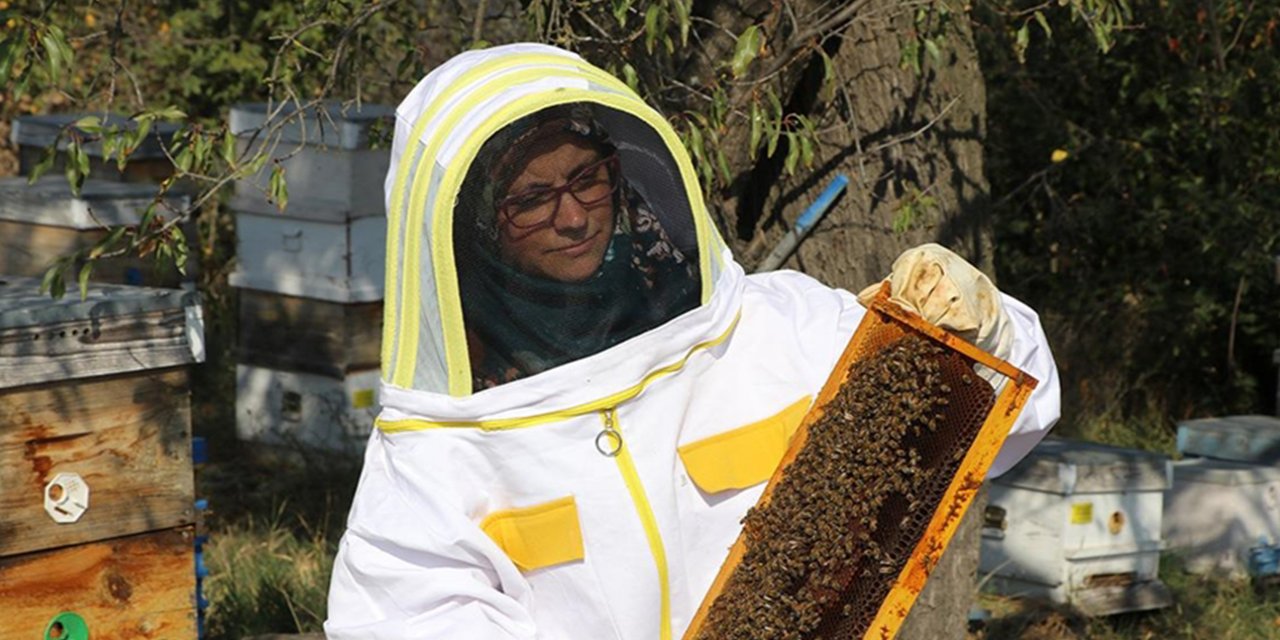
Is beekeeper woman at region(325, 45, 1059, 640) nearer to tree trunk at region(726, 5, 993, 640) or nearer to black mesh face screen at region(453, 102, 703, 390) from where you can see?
black mesh face screen at region(453, 102, 703, 390)

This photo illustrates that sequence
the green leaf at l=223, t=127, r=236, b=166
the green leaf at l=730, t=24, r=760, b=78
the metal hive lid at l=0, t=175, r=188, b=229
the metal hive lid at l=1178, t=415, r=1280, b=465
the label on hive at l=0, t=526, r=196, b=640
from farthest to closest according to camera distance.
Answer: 1. the metal hive lid at l=1178, t=415, r=1280, b=465
2. the metal hive lid at l=0, t=175, r=188, b=229
3. the label on hive at l=0, t=526, r=196, b=640
4. the green leaf at l=223, t=127, r=236, b=166
5. the green leaf at l=730, t=24, r=760, b=78

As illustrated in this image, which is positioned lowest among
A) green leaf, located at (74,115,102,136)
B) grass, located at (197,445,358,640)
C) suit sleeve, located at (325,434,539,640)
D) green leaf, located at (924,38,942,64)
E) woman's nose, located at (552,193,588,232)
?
grass, located at (197,445,358,640)

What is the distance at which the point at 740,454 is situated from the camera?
7.34 ft

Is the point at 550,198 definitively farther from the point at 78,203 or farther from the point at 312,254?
the point at 312,254

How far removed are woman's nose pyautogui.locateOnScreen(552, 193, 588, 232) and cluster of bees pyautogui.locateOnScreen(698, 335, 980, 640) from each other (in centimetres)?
41

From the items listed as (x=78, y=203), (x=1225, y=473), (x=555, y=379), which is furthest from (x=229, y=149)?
(x=1225, y=473)

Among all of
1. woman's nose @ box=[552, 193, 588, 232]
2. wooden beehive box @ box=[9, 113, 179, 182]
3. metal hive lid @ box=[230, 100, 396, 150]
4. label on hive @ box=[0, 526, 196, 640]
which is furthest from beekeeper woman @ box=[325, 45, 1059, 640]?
wooden beehive box @ box=[9, 113, 179, 182]

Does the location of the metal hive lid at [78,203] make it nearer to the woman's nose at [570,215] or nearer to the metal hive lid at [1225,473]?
the woman's nose at [570,215]

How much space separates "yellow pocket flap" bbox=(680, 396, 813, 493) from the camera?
2221 millimetres

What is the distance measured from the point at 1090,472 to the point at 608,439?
3023 mm

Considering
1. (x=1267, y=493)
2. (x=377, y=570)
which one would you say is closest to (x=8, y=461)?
(x=377, y=570)

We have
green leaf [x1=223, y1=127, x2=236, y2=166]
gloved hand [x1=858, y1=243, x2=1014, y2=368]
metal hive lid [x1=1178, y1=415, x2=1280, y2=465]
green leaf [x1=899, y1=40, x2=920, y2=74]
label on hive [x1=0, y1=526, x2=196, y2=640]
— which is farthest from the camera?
metal hive lid [x1=1178, y1=415, x2=1280, y2=465]

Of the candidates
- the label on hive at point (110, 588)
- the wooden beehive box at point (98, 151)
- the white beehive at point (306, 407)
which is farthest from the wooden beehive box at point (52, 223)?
the label on hive at point (110, 588)

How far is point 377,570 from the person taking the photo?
216 centimetres
